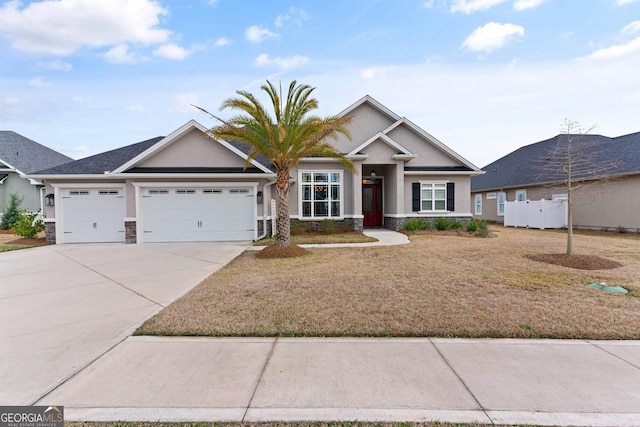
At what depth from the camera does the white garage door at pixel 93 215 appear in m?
13.6

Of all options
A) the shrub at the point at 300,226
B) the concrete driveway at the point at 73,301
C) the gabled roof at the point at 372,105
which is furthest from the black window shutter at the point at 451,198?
the concrete driveway at the point at 73,301

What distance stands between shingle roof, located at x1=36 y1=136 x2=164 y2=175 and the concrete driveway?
4.04 metres

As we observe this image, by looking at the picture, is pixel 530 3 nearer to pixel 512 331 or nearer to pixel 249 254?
pixel 512 331

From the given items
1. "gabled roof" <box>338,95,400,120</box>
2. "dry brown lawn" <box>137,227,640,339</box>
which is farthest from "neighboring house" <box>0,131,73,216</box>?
"dry brown lawn" <box>137,227,640,339</box>

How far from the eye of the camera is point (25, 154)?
887 inches

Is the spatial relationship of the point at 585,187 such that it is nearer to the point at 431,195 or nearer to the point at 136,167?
the point at 431,195

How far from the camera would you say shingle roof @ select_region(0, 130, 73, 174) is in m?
21.2

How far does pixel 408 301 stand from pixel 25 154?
29859 millimetres

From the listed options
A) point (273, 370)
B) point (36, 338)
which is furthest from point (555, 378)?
point (36, 338)

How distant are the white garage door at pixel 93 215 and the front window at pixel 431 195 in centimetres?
1525

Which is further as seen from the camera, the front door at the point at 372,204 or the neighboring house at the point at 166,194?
the front door at the point at 372,204

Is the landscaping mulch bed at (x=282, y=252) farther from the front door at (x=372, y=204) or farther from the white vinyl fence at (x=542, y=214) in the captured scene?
the white vinyl fence at (x=542, y=214)

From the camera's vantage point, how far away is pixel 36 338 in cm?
401

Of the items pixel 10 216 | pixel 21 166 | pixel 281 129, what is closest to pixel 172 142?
pixel 281 129
